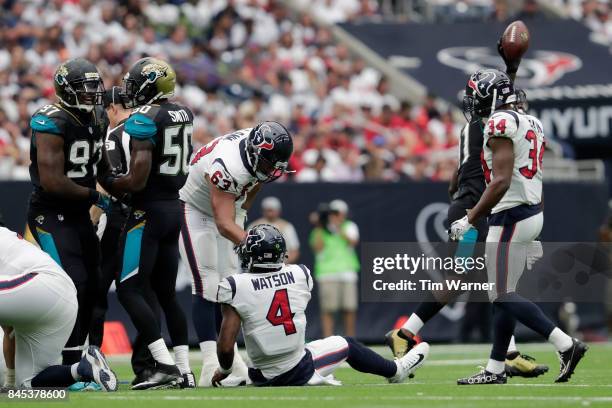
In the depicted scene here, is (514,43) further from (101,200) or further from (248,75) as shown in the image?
(248,75)

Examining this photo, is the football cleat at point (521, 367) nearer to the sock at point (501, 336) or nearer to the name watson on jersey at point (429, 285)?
the name watson on jersey at point (429, 285)

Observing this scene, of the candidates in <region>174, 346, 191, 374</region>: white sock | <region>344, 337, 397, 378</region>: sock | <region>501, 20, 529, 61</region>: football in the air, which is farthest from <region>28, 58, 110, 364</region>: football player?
<region>501, 20, 529, 61</region>: football in the air

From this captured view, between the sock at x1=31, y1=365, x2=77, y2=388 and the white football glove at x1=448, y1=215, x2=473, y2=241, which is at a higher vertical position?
the white football glove at x1=448, y1=215, x2=473, y2=241

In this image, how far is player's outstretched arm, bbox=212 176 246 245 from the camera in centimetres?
830

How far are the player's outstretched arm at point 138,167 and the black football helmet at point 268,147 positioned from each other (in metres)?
0.65

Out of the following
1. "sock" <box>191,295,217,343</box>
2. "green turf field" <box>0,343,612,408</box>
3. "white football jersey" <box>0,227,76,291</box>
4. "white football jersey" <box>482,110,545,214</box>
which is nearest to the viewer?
"green turf field" <box>0,343,612,408</box>

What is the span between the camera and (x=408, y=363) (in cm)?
825

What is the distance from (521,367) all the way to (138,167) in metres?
3.10

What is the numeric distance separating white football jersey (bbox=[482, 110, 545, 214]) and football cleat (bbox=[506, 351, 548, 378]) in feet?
4.24

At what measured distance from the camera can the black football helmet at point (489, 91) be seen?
27.9 ft

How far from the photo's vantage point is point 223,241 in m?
8.90

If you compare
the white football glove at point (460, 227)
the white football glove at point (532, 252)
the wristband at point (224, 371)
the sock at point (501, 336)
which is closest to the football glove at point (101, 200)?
the wristband at point (224, 371)

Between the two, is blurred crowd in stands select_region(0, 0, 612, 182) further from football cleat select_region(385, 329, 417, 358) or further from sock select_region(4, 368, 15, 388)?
sock select_region(4, 368, 15, 388)

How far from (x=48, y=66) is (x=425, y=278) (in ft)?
26.7
